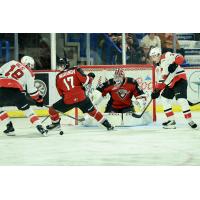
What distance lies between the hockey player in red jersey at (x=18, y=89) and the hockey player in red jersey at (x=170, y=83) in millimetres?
797

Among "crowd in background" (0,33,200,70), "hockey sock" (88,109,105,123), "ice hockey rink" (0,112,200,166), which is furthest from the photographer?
"hockey sock" (88,109,105,123)

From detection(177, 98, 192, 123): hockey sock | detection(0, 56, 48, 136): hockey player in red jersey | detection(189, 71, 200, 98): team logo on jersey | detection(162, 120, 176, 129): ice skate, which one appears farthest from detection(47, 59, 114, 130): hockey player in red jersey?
detection(189, 71, 200, 98): team logo on jersey

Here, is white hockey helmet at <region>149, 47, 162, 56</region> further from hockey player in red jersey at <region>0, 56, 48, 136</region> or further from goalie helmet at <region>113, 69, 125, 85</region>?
hockey player in red jersey at <region>0, 56, 48, 136</region>

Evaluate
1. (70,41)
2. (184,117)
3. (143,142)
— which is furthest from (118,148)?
(70,41)

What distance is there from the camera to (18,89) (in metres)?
4.09

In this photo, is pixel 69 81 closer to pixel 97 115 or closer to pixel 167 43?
pixel 97 115

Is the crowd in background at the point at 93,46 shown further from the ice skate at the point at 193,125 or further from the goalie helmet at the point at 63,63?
the ice skate at the point at 193,125

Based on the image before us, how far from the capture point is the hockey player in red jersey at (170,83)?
4.05 meters

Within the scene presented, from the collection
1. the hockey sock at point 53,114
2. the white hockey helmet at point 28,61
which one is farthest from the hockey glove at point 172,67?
the white hockey helmet at point 28,61

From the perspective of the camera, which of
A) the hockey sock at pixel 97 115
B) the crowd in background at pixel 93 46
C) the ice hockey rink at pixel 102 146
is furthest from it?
the hockey sock at pixel 97 115

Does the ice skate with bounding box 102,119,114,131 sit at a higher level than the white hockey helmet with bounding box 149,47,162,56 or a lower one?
lower

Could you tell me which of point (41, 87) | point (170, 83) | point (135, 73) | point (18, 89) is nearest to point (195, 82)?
point (170, 83)

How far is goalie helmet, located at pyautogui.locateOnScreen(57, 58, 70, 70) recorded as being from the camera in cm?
403

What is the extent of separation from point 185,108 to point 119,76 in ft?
1.61
